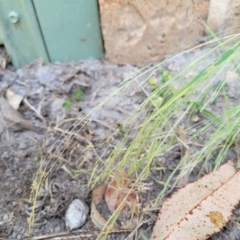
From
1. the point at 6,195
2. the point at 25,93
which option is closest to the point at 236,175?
the point at 6,195

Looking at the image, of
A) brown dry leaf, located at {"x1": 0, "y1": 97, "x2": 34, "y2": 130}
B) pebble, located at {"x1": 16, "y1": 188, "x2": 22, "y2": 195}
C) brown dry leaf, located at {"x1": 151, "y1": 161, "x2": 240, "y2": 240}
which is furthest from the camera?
brown dry leaf, located at {"x1": 0, "y1": 97, "x2": 34, "y2": 130}

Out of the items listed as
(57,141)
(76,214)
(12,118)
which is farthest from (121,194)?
(12,118)

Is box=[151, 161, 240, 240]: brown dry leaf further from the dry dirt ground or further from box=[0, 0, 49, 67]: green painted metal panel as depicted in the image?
box=[0, 0, 49, 67]: green painted metal panel

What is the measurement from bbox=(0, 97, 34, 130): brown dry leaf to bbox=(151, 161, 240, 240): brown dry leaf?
441 millimetres

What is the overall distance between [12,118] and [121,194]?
38 cm

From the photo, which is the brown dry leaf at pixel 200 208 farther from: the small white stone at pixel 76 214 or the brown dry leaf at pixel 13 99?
the brown dry leaf at pixel 13 99

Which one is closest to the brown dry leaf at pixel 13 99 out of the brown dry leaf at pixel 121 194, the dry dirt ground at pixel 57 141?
the dry dirt ground at pixel 57 141

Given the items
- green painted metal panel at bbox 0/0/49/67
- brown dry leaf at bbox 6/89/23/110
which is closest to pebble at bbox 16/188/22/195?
brown dry leaf at bbox 6/89/23/110

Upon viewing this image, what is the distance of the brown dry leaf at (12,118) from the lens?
1.03 metres

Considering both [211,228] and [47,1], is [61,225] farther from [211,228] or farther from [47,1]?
[47,1]

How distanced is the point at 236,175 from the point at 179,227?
0.17 meters

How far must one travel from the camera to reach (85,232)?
826mm

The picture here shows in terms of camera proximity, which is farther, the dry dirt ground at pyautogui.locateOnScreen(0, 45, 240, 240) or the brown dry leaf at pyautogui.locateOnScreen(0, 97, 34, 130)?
the brown dry leaf at pyautogui.locateOnScreen(0, 97, 34, 130)

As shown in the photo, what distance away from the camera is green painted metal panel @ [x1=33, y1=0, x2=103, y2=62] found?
1061 mm
